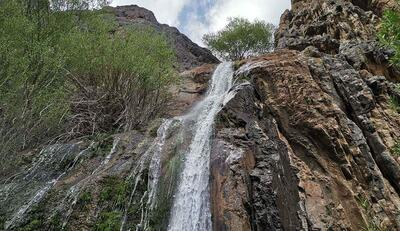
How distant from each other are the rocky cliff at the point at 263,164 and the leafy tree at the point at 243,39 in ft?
82.1

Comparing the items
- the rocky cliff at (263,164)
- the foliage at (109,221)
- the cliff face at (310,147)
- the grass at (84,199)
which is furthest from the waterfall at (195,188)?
the grass at (84,199)

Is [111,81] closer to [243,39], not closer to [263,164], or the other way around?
[263,164]

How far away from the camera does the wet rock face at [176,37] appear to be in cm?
3794

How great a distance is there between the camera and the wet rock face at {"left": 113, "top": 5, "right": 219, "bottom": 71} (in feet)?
124

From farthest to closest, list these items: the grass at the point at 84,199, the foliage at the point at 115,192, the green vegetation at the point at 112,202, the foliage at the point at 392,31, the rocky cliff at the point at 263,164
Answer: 1. the foliage at the point at 115,192
2. the grass at the point at 84,199
3. the rocky cliff at the point at 263,164
4. the green vegetation at the point at 112,202
5. the foliage at the point at 392,31

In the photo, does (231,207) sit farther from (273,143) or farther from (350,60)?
(350,60)

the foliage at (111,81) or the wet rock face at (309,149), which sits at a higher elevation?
the foliage at (111,81)

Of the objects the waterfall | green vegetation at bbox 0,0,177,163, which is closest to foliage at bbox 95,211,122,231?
the waterfall

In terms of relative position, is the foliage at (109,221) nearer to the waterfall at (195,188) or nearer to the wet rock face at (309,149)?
the waterfall at (195,188)

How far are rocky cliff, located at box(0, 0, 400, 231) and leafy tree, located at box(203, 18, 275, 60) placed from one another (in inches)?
985

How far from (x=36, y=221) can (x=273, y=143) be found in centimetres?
780

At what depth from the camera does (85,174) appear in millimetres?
13047

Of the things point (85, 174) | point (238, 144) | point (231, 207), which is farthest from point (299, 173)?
point (85, 174)

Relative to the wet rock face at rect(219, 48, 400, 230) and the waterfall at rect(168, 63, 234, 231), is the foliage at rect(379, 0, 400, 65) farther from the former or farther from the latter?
the waterfall at rect(168, 63, 234, 231)
